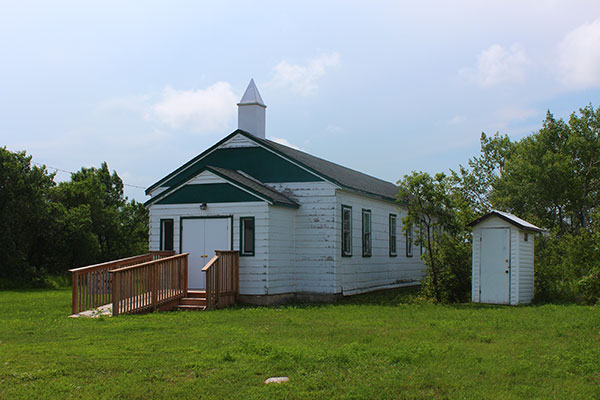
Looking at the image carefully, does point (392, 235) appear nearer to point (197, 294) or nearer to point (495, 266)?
point (495, 266)

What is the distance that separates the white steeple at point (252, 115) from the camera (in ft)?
67.9

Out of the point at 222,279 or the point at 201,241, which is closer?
the point at 222,279

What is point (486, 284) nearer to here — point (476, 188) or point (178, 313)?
point (178, 313)

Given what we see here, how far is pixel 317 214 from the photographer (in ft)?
59.1

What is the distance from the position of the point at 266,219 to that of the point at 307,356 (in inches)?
326

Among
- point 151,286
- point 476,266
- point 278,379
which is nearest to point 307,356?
point 278,379

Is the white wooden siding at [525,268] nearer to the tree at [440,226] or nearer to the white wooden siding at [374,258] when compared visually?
the tree at [440,226]

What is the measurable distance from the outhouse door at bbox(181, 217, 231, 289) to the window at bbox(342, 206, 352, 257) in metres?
3.75

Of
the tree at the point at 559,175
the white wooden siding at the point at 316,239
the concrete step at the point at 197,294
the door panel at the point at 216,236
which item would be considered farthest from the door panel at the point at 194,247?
the tree at the point at 559,175

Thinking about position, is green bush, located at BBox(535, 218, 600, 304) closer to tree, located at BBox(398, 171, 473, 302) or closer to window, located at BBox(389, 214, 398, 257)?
tree, located at BBox(398, 171, 473, 302)

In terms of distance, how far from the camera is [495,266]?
1609 centimetres

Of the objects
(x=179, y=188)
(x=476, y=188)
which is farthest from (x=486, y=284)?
(x=476, y=188)

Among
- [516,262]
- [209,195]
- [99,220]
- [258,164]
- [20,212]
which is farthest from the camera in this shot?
[99,220]

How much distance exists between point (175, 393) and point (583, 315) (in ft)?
30.1
